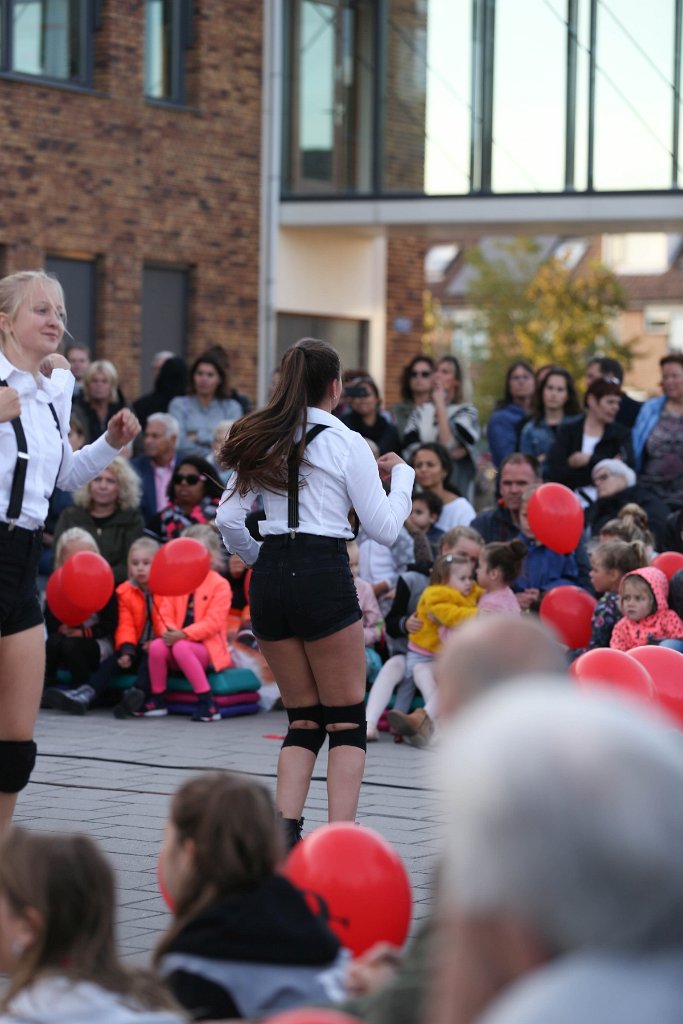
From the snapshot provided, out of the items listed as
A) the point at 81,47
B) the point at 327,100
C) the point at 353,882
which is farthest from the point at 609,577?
the point at 327,100

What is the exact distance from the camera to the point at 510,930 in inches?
73.4

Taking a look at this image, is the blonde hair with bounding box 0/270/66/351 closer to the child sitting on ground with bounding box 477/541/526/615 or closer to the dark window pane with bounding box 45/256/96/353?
the child sitting on ground with bounding box 477/541/526/615

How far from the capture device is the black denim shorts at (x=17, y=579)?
5.66 metres

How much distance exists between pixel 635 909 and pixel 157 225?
805 inches

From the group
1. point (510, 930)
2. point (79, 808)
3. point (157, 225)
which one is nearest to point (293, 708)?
point (79, 808)

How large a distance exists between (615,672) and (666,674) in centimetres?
77

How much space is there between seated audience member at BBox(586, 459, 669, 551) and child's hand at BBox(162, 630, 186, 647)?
2.84 metres

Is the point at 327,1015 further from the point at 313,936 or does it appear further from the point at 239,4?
the point at 239,4

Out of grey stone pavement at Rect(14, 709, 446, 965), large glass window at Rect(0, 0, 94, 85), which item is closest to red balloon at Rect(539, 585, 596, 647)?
grey stone pavement at Rect(14, 709, 446, 965)

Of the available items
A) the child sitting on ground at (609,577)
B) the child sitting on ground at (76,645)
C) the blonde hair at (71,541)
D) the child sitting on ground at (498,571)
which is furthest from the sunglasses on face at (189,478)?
→ the child sitting on ground at (609,577)

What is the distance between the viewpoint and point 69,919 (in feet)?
10.5

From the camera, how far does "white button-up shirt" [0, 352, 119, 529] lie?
18.6ft

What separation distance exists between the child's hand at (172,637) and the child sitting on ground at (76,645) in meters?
0.59

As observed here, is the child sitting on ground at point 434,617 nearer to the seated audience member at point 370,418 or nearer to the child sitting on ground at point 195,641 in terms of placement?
the child sitting on ground at point 195,641
